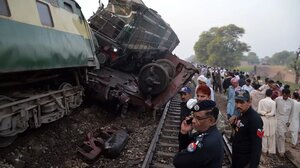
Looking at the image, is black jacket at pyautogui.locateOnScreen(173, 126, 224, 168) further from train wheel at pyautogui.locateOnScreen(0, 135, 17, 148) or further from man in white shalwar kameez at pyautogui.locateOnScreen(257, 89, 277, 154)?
man in white shalwar kameez at pyautogui.locateOnScreen(257, 89, 277, 154)

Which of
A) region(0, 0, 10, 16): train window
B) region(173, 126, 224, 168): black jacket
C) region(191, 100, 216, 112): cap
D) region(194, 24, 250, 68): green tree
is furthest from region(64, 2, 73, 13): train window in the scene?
region(194, 24, 250, 68): green tree

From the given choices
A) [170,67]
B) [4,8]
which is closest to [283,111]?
[170,67]

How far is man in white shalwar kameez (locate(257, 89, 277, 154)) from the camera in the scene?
769cm

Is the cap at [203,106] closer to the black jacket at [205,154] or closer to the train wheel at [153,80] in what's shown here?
the black jacket at [205,154]

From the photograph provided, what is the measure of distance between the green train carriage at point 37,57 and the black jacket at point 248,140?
10.3 ft

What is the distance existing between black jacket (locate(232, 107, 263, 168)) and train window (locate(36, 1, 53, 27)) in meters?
3.75

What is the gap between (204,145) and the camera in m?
2.64

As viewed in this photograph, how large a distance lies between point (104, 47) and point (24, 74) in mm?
4988

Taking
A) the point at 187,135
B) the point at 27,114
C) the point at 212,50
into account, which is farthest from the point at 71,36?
the point at 212,50

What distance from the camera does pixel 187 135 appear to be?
3455 millimetres

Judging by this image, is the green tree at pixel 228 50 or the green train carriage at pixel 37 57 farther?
the green tree at pixel 228 50

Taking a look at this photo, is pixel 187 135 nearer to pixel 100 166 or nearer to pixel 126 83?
pixel 100 166

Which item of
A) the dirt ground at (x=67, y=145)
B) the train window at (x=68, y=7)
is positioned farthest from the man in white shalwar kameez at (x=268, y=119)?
the train window at (x=68, y=7)

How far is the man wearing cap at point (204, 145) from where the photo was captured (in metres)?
2.63
